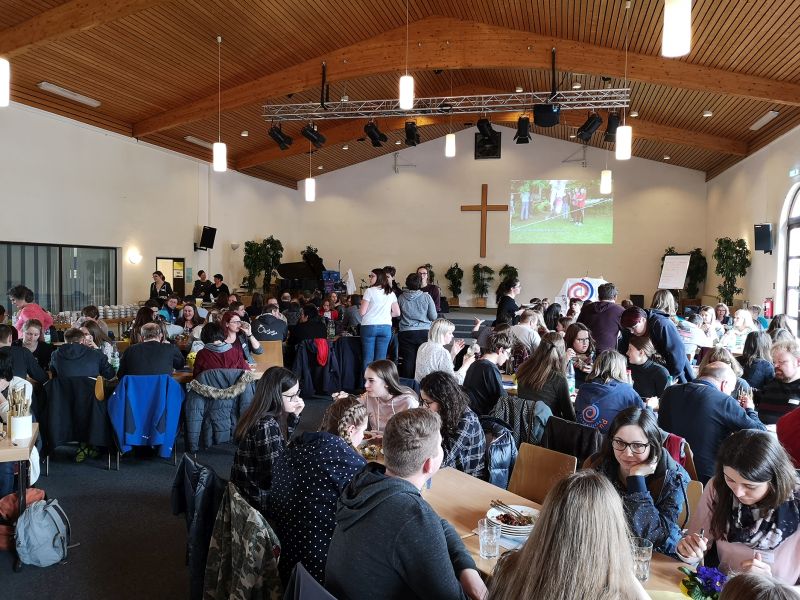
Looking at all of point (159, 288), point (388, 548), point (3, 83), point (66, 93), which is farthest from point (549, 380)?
point (159, 288)

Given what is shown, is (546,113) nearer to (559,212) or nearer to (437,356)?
(437,356)

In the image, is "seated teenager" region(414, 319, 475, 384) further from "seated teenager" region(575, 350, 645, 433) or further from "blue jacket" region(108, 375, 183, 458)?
"blue jacket" region(108, 375, 183, 458)

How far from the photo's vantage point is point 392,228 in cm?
1781

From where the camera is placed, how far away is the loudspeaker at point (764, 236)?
10648mm

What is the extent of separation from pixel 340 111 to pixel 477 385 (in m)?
7.93

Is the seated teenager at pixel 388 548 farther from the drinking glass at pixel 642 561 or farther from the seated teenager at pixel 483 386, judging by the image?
the seated teenager at pixel 483 386

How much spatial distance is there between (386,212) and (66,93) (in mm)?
9651

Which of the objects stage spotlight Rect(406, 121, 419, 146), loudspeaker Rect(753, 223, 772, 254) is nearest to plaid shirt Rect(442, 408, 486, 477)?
stage spotlight Rect(406, 121, 419, 146)

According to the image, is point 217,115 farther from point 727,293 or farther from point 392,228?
point 727,293

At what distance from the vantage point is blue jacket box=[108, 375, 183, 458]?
194 inches

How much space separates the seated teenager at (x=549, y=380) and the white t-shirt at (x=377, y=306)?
3.46m

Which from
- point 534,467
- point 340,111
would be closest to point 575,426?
point 534,467

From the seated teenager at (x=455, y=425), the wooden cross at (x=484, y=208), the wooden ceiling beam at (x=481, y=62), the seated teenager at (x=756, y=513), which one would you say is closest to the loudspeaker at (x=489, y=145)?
the wooden ceiling beam at (x=481, y=62)

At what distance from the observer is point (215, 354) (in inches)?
219
